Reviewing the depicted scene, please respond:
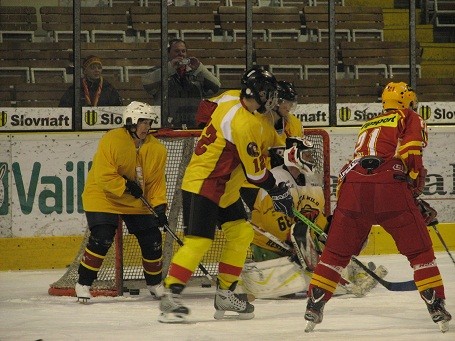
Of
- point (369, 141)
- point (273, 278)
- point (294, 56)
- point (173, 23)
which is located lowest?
point (273, 278)

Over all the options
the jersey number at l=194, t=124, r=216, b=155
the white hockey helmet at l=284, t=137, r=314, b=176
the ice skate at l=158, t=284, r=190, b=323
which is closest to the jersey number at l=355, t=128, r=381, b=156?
the white hockey helmet at l=284, t=137, r=314, b=176

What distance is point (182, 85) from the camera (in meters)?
9.05

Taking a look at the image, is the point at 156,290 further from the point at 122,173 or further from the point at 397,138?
the point at 397,138

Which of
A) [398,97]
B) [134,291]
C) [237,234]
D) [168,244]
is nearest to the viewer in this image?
[398,97]

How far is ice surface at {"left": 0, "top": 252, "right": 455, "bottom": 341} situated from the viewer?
581 centimetres

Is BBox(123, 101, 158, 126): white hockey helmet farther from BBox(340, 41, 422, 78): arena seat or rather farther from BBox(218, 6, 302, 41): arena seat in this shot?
BBox(340, 41, 422, 78): arena seat

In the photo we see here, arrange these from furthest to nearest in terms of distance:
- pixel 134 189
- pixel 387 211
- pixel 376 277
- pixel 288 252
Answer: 1. pixel 288 252
2. pixel 134 189
3. pixel 376 277
4. pixel 387 211

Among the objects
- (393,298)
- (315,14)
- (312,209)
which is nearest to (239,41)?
(315,14)

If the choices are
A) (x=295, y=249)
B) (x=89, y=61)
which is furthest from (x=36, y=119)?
(x=295, y=249)

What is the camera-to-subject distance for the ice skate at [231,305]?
20.9 ft

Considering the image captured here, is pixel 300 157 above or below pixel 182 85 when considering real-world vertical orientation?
below

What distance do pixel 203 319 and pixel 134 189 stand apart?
982 mm

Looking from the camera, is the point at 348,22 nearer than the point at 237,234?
No

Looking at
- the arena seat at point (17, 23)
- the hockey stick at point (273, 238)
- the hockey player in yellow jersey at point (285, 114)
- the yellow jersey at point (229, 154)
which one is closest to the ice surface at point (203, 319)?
the hockey stick at point (273, 238)
